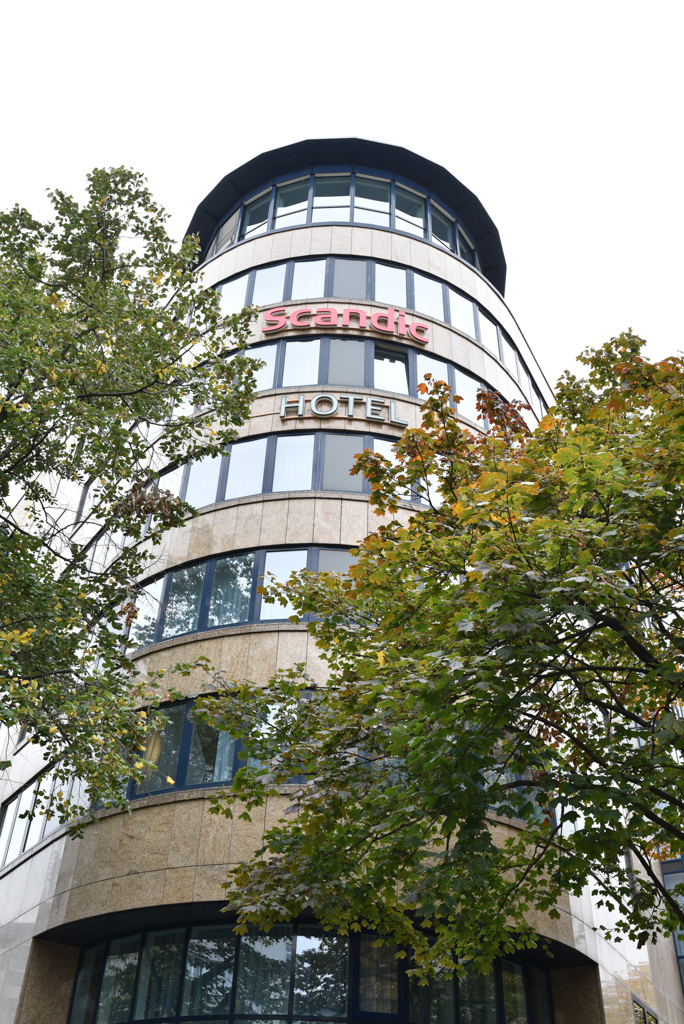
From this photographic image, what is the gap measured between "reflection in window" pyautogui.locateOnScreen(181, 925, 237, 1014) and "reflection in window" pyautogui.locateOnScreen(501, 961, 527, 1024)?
4.86 m

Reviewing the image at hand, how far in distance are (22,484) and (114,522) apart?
5.87 feet

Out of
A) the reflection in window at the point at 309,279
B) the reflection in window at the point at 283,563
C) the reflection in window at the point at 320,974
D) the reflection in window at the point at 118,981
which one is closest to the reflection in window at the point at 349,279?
the reflection in window at the point at 309,279

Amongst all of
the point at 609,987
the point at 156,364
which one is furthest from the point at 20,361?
the point at 609,987

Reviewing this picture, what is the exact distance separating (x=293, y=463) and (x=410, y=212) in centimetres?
1122

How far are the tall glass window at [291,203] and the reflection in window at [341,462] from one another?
885cm

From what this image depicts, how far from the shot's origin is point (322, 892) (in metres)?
9.28

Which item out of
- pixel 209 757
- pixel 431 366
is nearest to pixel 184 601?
pixel 209 757

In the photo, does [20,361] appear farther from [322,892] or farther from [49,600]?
Answer: [322,892]

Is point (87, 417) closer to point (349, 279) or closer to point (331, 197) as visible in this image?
point (349, 279)

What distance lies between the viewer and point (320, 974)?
13461 millimetres

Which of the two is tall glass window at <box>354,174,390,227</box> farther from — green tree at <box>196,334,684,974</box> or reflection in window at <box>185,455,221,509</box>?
green tree at <box>196,334,684,974</box>

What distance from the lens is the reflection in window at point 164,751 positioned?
1555 cm

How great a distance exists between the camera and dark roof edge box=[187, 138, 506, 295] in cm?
2573

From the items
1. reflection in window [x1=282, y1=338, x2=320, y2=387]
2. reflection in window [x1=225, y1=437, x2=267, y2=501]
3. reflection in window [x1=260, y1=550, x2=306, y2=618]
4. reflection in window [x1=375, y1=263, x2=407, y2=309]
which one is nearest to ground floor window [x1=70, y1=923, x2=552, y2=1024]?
reflection in window [x1=260, y1=550, x2=306, y2=618]
